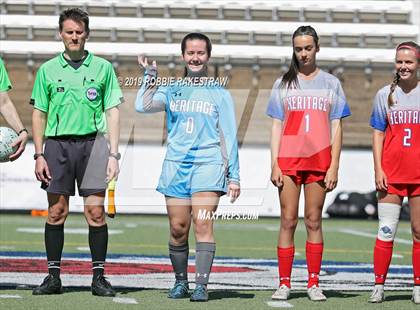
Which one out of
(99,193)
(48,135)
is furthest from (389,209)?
(48,135)

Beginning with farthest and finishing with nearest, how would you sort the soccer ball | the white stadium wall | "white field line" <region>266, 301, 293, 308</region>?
the white stadium wall < the soccer ball < "white field line" <region>266, 301, 293, 308</region>

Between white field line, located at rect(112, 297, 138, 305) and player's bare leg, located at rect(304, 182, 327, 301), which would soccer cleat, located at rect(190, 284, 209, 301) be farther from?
player's bare leg, located at rect(304, 182, 327, 301)

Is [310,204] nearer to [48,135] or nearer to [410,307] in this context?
[410,307]

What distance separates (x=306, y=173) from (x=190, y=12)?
81.3ft

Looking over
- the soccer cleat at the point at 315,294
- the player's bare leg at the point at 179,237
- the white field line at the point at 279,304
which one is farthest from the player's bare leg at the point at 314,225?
the player's bare leg at the point at 179,237

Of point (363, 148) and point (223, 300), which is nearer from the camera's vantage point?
point (223, 300)

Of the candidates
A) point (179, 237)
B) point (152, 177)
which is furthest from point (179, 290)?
point (152, 177)

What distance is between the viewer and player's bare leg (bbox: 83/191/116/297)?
5.84 m

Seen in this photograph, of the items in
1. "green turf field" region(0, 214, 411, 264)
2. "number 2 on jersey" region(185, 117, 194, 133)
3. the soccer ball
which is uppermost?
"number 2 on jersey" region(185, 117, 194, 133)

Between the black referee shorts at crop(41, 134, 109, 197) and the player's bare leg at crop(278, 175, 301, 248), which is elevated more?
the black referee shorts at crop(41, 134, 109, 197)

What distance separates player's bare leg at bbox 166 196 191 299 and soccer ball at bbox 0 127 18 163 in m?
0.96

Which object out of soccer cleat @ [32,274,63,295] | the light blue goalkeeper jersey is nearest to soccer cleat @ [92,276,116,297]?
soccer cleat @ [32,274,63,295]

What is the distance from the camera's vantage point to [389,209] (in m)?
5.92

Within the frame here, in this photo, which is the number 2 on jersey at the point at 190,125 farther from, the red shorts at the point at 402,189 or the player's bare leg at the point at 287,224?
the red shorts at the point at 402,189
